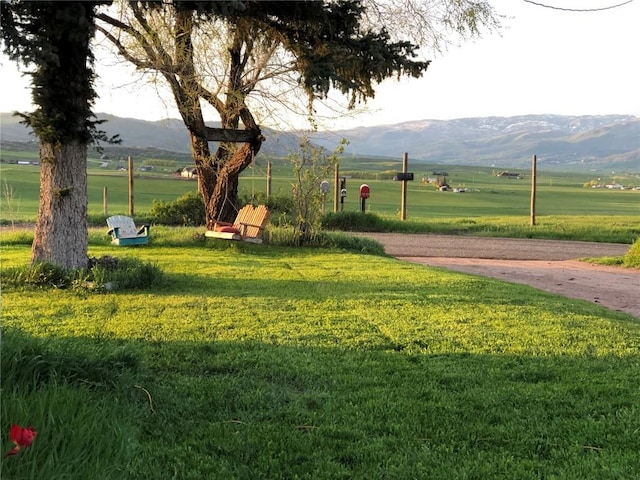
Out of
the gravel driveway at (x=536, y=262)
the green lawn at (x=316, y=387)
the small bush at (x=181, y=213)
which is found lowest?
the gravel driveway at (x=536, y=262)

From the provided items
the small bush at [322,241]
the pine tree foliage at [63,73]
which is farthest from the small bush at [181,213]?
the pine tree foliage at [63,73]

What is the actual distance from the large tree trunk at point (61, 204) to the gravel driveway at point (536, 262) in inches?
259

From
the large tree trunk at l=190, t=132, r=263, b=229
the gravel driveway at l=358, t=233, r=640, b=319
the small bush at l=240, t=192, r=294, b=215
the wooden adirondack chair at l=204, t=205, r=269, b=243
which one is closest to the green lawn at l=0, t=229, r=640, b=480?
the gravel driveway at l=358, t=233, r=640, b=319

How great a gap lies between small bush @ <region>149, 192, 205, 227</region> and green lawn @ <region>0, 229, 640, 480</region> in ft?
35.0

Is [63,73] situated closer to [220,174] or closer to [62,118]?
[62,118]

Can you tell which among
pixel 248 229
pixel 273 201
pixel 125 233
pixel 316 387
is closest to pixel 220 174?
pixel 125 233

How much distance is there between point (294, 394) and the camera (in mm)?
4516

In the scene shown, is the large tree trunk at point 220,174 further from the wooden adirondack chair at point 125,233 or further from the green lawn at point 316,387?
the green lawn at point 316,387

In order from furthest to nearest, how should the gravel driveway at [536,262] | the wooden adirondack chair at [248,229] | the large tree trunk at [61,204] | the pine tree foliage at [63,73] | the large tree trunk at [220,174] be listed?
the large tree trunk at [220,174] → the wooden adirondack chair at [248,229] → the gravel driveway at [536,262] → the large tree trunk at [61,204] → the pine tree foliage at [63,73]

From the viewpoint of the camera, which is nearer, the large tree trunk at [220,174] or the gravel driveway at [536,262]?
the gravel driveway at [536,262]

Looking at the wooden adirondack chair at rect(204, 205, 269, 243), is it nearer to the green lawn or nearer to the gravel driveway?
the gravel driveway

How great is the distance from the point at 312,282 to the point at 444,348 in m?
3.80

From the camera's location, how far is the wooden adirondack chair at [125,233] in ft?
43.2

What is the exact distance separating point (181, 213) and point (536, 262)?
9.97 m
